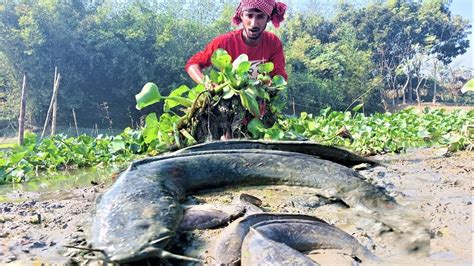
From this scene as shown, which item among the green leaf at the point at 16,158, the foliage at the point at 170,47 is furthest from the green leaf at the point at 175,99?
the foliage at the point at 170,47

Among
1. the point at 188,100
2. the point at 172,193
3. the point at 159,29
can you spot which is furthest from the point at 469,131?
the point at 159,29

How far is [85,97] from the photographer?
97.2 feet

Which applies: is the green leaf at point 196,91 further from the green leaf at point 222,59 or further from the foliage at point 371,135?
the foliage at point 371,135

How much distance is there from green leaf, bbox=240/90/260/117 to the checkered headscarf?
4.40ft

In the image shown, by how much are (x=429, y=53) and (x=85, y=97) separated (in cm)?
3225

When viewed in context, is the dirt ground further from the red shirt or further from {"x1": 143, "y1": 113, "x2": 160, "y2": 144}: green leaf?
the red shirt

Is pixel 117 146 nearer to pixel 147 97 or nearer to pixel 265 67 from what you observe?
pixel 147 97

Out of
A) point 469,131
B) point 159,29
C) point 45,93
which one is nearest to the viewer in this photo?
point 469,131

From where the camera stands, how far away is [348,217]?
88.2 inches

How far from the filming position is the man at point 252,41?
4.78 m

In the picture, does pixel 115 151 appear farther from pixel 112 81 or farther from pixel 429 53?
pixel 429 53

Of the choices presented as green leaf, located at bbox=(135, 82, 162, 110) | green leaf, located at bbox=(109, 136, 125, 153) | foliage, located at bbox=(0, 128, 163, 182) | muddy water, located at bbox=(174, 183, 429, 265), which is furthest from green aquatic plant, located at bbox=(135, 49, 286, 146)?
green leaf, located at bbox=(109, 136, 125, 153)

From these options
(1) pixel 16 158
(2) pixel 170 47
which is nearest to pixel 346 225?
(1) pixel 16 158

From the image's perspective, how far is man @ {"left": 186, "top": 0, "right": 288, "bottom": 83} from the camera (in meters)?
4.78
